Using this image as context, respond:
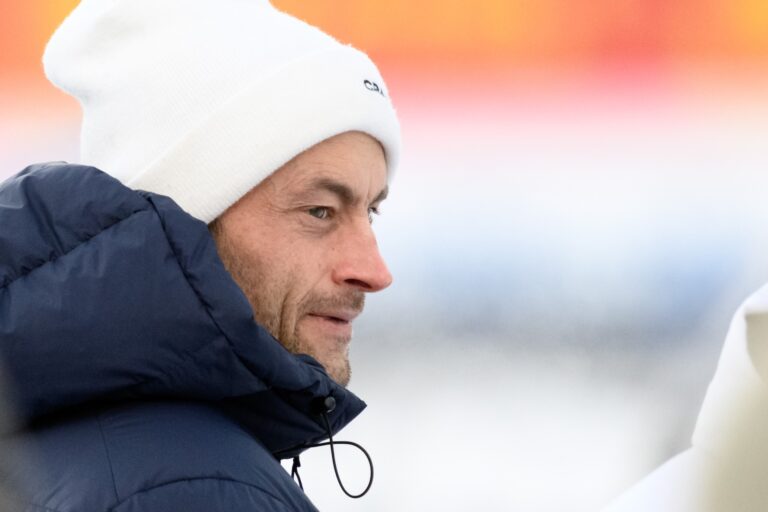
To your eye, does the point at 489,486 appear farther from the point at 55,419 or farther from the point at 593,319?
the point at 55,419

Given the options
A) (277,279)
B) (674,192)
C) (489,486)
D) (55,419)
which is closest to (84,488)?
(55,419)

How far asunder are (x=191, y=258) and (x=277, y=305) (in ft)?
1.26

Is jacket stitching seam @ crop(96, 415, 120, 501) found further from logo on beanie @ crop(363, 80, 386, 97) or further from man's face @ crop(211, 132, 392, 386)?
logo on beanie @ crop(363, 80, 386, 97)

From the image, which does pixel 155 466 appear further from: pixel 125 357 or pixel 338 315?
pixel 338 315

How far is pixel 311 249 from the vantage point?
1.33 meters

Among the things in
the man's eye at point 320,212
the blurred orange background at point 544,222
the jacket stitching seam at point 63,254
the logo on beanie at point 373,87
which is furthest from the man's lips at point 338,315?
the blurred orange background at point 544,222

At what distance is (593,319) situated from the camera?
3.31 m

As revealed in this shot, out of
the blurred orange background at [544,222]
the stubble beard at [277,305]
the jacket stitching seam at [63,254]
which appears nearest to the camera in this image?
the jacket stitching seam at [63,254]

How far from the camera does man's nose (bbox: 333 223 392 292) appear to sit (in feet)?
4.41

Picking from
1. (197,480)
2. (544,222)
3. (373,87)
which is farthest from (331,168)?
(544,222)

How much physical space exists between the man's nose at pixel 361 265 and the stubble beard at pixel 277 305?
0.02m

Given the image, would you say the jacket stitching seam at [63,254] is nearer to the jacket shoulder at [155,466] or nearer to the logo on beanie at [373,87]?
the jacket shoulder at [155,466]

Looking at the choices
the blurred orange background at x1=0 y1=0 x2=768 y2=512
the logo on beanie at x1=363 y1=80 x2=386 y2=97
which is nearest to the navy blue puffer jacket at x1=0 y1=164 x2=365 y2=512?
the logo on beanie at x1=363 y1=80 x2=386 y2=97

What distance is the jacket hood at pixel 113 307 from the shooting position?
85 cm
